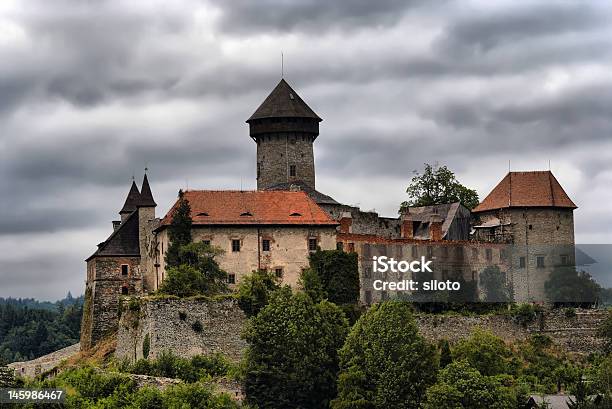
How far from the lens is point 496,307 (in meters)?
77.1

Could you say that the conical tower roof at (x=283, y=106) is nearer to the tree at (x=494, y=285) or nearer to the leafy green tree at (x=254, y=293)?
the tree at (x=494, y=285)

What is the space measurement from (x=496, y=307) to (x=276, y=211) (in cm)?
1379

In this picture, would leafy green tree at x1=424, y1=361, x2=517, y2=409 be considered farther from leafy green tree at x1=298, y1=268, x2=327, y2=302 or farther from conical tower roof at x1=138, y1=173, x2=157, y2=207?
conical tower roof at x1=138, y1=173, x2=157, y2=207

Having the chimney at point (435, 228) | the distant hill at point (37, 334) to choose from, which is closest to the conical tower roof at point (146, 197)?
the chimney at point (435, 228)

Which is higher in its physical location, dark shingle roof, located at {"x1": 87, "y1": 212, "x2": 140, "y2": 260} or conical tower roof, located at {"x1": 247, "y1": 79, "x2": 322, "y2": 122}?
conical tower roof, located at {"x1": 247, "y1": 79, "x2": 322, "y2": 122}

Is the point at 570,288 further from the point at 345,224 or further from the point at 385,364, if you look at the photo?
the point at 385,364

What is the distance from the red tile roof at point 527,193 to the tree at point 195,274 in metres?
19.3

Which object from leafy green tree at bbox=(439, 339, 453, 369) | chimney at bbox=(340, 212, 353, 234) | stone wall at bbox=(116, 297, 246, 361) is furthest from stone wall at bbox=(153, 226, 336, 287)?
leafy green tree at bbox=(439, 339, 453, 369)

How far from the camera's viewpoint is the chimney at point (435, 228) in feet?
265

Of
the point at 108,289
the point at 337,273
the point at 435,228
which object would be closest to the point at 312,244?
the point at 337,273

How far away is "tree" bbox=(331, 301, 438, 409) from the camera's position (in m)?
61.8

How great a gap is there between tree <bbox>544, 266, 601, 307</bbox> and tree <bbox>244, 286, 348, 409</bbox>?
18200 millimetres

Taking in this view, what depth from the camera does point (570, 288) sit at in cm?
7925

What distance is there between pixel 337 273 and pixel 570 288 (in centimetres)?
1553
